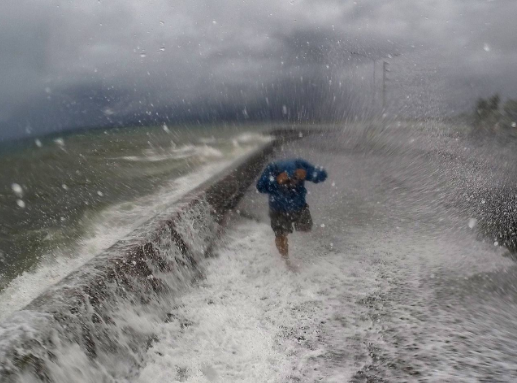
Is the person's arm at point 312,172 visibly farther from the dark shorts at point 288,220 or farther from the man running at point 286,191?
the dark shorts at point 288,220

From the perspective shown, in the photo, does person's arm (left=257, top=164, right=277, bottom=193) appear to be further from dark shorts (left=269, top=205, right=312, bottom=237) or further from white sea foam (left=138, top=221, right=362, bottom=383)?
white sea foam (left=138, top=221, right=362, bottom=383)

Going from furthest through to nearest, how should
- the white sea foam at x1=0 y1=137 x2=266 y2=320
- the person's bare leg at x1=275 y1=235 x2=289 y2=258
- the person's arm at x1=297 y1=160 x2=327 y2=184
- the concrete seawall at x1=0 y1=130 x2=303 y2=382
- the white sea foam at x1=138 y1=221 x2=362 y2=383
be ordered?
the white sea foam at x1=0 y1=137 x2=266 y2=320
the person's bare leg at x1=275 y1=235 x2=289 y2=258
the person's arm at x1=297 y1=160 x2=327 y2=184
the white sea foam at x1=138 y1=221 x2=362 y2=383
the concrete seawall at x1=0 y1=130 x2=303 y2=382

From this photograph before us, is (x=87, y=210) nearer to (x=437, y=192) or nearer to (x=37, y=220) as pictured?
(x=37, y=220)

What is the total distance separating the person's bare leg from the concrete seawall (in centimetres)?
87

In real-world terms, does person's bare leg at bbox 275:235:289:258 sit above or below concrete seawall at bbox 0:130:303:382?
below

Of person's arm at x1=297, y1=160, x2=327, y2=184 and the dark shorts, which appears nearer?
person's arm at x1=297, y1=160, x2=327, y2=184

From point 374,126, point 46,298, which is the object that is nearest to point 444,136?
point 374,126

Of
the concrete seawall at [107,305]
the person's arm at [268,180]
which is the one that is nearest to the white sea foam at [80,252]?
the concrete seawall at [107,305]

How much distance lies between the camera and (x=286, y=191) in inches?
198

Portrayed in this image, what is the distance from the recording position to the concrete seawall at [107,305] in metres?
2.16

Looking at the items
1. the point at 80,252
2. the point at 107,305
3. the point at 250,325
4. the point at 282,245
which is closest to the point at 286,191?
the point at 282,245

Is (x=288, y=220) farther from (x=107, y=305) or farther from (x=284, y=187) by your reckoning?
(x=107, y=305)

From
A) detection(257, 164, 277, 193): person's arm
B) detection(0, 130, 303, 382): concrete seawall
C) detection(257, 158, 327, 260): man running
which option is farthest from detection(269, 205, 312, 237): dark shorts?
detection(0, 130, 303, 382): concrete seawall

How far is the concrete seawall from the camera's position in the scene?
2.16 meters
